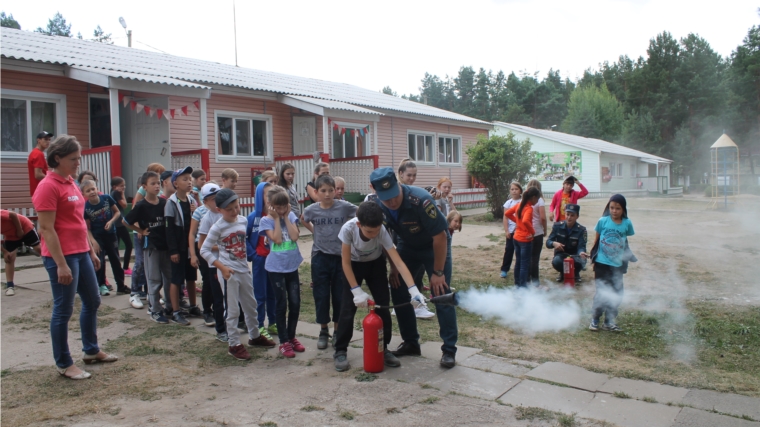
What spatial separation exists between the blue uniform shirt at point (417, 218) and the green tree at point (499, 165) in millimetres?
14697

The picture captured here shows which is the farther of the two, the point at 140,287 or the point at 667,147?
the point at 667,147

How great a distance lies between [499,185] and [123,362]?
628 inches

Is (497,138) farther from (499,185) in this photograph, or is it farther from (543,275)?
(543,275)

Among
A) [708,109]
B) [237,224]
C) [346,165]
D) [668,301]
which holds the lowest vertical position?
[668,301]

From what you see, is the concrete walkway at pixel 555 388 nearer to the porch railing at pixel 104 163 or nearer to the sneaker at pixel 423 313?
the sneaker at pixel 423 313

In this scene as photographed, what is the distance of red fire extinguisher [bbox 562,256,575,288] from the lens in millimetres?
8812

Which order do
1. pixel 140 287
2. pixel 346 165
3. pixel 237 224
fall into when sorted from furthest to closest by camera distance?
pixel 346 165 → pixel 140 287 → pixel 237 224

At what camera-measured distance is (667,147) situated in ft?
169

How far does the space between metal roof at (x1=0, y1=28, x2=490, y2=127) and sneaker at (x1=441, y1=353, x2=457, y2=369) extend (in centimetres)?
1092

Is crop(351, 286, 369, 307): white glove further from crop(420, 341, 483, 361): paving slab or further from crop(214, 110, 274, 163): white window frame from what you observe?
crop(214, 110, 274, 163): white window frame

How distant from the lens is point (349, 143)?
70.0 ft

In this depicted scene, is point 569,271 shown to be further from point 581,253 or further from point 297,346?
point 297,346

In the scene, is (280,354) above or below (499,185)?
below

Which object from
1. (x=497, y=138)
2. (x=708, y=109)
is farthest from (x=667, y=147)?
(x=497, y=138)
